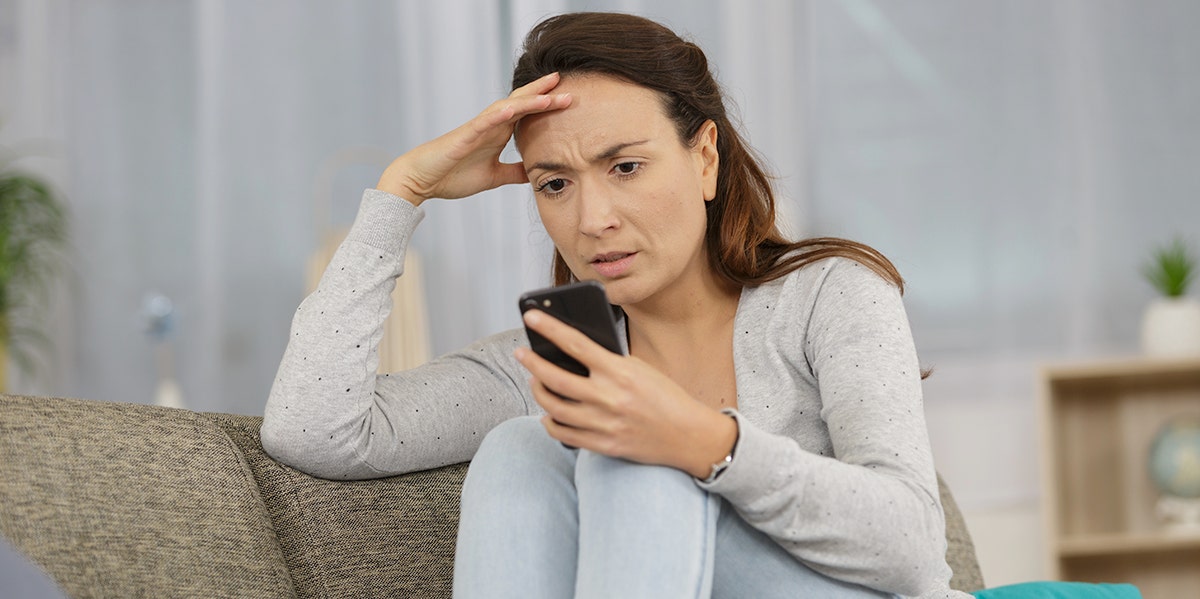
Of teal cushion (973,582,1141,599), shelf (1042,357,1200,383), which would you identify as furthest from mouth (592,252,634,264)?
shelf (1042,357,1200,383)

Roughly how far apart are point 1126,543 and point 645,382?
2.04 metres

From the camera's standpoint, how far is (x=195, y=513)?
4.00 ft

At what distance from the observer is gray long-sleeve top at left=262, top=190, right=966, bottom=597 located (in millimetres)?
1053

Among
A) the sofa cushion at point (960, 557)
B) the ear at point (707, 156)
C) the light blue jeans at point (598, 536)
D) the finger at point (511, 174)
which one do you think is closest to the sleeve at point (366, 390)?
the finger at point (511, 174)

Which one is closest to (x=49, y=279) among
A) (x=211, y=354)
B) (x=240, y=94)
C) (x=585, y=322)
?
(x=211, y=354)

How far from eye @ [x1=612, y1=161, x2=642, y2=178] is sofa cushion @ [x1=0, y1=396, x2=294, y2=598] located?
55cm

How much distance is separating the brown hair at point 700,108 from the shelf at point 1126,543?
1.51 m

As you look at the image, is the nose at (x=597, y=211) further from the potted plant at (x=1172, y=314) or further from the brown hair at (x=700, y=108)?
the potted plant at (x=1172, y=314)

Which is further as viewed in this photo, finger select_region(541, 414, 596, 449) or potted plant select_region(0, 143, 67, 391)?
potted plant select_region(0, 143, 67, 391)

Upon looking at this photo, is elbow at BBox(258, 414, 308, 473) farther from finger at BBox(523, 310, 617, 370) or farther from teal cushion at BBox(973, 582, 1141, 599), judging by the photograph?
teal cushion at BBox(973, 582, 1141, 599)

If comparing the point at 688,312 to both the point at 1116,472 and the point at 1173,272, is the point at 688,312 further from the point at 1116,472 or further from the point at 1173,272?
the point at 1116,472

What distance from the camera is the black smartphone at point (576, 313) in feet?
3.40

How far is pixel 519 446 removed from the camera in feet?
3.90

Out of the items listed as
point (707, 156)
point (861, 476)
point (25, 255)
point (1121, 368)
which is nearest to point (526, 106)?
point (707, 156)
